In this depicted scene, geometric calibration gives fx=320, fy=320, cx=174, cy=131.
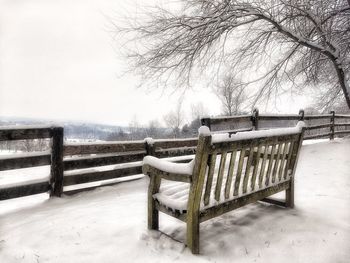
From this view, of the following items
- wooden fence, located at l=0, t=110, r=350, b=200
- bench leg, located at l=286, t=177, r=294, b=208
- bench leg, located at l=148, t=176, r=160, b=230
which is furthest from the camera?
wooden fence, located at l=0, t=110, r=350, b=200

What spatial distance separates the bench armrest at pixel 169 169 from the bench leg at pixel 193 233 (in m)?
0.37

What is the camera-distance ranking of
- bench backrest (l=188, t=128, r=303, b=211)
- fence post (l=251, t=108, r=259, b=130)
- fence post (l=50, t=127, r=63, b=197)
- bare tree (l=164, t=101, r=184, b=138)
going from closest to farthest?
bench backrest (l=188, t=128, r=303, b=211), fence post (l=50, t=127, r=63, b=197), fence post (l=251, t=108, r=259, b=130), bare tree (l=164, t=101, r=184, b=138)

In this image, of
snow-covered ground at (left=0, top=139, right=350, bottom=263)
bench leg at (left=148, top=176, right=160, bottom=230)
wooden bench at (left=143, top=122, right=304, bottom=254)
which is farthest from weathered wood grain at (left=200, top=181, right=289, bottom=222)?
bench leg at (left=148, top=176, right=160, bottom=230)

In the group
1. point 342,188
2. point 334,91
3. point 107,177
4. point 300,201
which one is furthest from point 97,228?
point 334,91

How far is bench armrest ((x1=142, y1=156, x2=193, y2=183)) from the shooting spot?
300 cm

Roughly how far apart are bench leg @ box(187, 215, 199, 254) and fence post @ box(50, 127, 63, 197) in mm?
2837

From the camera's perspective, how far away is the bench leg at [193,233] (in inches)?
119

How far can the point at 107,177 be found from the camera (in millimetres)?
5816

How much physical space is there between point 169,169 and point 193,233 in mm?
652

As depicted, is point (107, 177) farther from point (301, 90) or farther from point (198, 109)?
point (198, 109)

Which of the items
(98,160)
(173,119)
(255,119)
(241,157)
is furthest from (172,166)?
(173,119)

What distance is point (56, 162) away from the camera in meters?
5.07

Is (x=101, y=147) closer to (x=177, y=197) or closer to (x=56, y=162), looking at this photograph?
(x=56, y=162)

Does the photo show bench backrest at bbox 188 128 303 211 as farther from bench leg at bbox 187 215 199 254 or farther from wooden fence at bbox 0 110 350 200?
wooden fence at bbox 0 110 350 200
